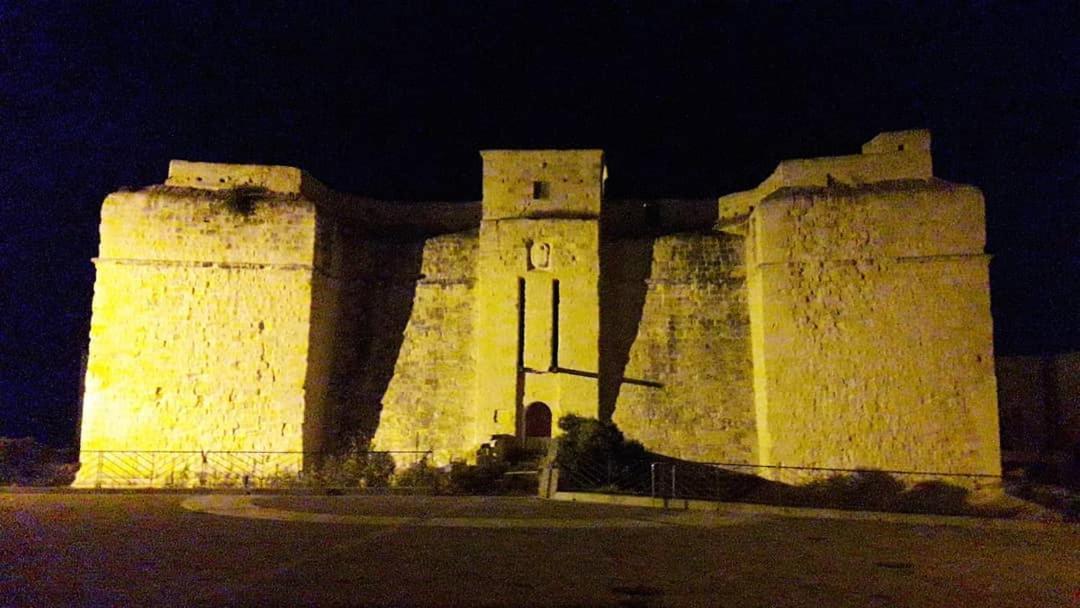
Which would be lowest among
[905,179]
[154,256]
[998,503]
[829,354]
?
[998,503]

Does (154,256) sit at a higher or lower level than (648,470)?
higher

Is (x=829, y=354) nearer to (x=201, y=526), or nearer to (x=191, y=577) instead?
(x=201, y=526)

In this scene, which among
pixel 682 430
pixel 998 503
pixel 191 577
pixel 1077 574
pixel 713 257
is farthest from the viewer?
pixel 713 257

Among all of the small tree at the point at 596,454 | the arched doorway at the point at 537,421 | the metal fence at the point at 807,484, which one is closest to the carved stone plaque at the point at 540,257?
the arched doorway at the point at 537,421

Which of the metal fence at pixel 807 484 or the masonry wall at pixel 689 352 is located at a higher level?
the masonry wall at pixel 689 352

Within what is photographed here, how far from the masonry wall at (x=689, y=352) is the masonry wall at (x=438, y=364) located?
142 inches

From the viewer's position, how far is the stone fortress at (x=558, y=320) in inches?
677

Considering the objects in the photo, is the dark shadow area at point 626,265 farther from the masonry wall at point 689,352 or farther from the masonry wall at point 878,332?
the masonry wall at point 878,332

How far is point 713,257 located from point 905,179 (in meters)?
4.68

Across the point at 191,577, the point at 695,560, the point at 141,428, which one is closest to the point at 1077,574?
the point at 695,560

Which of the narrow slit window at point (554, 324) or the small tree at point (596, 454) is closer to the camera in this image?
the small tree at point (596, 454)


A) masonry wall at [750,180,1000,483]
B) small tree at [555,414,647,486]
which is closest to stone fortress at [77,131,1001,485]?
masonry wall at [750,180,1000,483]

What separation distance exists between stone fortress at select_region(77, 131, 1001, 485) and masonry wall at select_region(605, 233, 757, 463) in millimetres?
53

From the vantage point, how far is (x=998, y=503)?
16.0 metres
